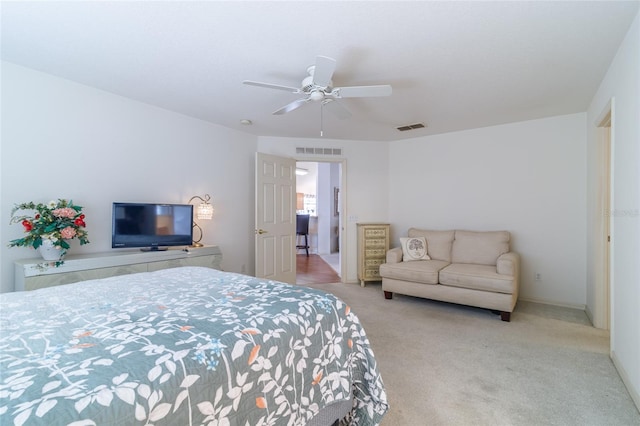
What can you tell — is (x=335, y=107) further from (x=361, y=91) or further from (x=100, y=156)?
(x=100, y=156)

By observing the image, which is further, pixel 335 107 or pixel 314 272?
pixel 314 272

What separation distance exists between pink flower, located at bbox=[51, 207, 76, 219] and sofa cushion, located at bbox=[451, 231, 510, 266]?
4335mm

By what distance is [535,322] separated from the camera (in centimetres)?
319

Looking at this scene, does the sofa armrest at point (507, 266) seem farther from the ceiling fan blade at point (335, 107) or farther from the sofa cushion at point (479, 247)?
the ceiling fan blade at point (335, 107)

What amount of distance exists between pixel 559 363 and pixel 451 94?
8.33 ft

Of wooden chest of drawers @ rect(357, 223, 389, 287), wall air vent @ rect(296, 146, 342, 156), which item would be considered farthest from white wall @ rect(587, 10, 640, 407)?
wall air vent @ rect(296, 146, 342, 156)

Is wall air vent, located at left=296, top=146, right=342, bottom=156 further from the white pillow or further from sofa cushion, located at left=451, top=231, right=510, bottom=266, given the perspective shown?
sofa cushion, located at left=451, top=231, right=510, bottom=266

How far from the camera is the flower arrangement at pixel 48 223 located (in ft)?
7.83

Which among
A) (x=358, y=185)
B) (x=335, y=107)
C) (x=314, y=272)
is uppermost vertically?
(x=335, y=107)

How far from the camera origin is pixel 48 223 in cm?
244

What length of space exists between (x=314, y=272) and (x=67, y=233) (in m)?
4.07

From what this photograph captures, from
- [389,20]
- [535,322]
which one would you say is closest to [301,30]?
[389,20]

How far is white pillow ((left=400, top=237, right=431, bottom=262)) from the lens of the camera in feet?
13.9

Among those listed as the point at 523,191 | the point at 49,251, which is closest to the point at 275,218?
the point at 49,251
